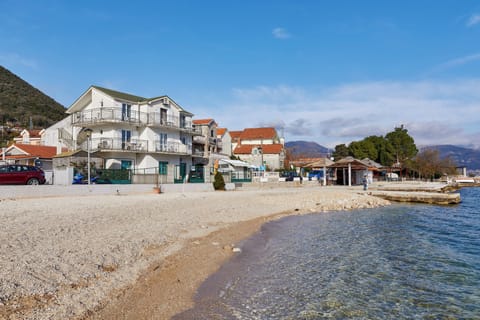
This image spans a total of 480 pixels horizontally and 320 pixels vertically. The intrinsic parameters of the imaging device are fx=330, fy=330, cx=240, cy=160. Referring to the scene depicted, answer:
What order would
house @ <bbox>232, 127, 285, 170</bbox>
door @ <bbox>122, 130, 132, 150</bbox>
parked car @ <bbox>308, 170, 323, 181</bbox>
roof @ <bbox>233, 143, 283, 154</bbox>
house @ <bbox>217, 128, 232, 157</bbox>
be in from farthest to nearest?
roof @ <bbox>233, 143, 283, 154</bbox> → house @ <bbox>232, 127, 285, 170</bbox> → house @ <bbox>217, 128, 232, 157</bbox> → parked car @ <bbox>308, 170, 323, 181</bbox> → door @ <bbox>122, 130, 132, 150</bbox>

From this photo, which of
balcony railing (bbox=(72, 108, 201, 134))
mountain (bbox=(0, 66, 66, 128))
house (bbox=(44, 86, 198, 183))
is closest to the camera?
house (bbox=(44, 86, 198, 183))

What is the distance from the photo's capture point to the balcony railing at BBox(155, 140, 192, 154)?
38.3 m

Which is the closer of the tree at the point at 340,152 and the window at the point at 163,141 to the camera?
the window at the point at 163,141

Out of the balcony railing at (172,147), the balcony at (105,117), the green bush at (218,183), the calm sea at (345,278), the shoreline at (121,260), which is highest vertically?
the balcony at (105,117)

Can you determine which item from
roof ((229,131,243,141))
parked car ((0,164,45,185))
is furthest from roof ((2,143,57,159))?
roof ((229,131,243,141))

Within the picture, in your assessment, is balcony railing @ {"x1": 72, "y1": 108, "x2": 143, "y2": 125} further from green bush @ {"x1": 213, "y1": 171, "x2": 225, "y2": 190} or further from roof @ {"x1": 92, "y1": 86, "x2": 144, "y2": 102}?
green bush @ {"x1": 213, "y1": 171, "x2": 225, "y2": 190}

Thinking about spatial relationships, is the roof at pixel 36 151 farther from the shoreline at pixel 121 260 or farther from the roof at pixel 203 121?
the shoreline at pixel 121 260

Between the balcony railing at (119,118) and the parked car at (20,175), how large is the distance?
13063 mm

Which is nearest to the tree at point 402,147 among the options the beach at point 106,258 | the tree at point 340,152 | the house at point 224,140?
the tree at point 340,152

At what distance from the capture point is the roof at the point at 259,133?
81250 mm

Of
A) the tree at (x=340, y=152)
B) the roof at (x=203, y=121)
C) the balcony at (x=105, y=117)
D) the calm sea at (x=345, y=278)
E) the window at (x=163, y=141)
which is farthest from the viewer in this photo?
the tree at (x=340, y=152)

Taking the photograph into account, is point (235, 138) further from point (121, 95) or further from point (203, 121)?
point (121, 95)

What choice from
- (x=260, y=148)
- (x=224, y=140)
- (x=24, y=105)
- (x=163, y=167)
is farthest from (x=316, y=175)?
(x=24, y=105)

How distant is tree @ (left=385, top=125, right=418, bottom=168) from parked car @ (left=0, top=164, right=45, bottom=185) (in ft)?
234
